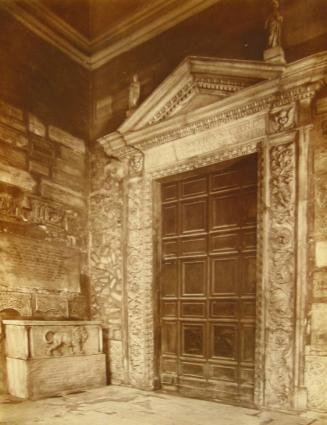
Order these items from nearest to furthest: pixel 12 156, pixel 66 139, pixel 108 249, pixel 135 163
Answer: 1. pixel 12 156
2. pixel 135 163
3. pixel 108 249
4. pixel 66 139

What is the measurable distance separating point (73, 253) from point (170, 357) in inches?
69.5

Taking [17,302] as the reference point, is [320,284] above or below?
above

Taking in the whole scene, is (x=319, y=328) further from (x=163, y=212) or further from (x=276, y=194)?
(x=163, y=212)

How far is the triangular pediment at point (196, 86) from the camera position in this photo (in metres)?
3.66

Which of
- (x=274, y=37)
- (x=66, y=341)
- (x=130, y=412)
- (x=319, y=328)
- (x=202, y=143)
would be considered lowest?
(x=130, y=412)

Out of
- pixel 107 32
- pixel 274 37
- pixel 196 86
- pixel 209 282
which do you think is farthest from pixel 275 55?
pixel 107 32

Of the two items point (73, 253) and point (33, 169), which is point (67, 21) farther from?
point (73, 253)

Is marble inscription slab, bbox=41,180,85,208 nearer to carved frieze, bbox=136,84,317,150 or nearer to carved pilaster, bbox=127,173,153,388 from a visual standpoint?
carved pilaster, bbox=127,173,153,388

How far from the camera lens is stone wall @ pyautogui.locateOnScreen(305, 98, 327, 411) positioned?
307 cm

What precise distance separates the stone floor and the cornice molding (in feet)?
13.5

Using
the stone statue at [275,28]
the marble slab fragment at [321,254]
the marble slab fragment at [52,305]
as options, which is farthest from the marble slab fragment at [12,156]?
the marble slab fragment at [321,254]

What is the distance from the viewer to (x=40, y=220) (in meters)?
4.57

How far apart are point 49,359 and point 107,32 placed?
4.14 metres

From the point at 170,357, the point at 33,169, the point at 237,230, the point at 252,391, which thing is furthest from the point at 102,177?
the point at 252,391
